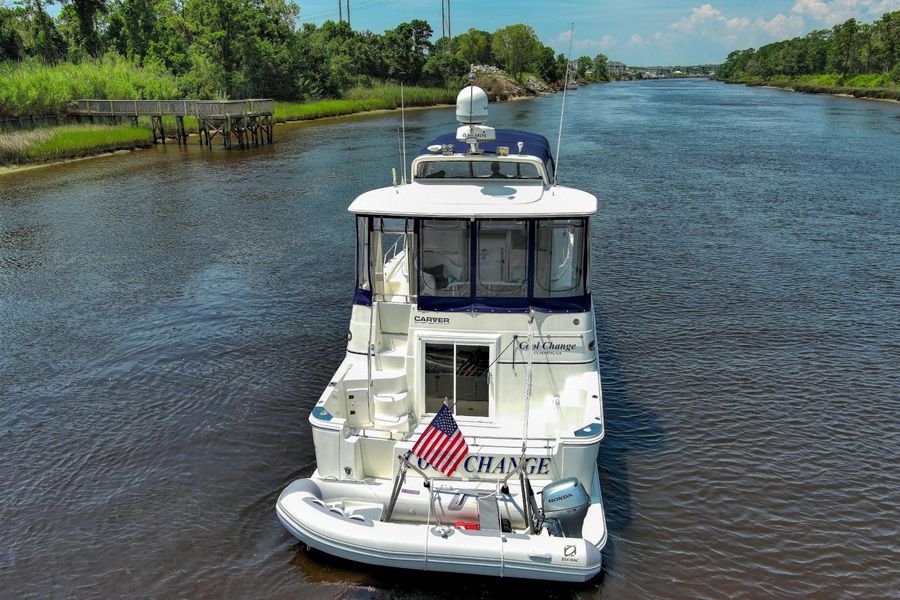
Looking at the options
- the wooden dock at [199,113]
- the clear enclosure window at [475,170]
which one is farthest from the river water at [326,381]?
the wooden dock at [199,113]

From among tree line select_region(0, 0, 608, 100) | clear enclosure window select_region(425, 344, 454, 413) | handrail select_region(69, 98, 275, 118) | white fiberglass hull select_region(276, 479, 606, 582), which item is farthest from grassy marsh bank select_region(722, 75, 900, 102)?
white fiberglass hull select_region(276, 479, 606, 582)

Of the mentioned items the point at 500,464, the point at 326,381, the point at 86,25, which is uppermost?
the point at 86,25

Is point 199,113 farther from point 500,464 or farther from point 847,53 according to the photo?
point 847,53

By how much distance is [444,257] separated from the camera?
406 inches

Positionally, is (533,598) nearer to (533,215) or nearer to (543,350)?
(543,350)

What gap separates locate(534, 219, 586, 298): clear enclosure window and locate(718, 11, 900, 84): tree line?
4474 inches

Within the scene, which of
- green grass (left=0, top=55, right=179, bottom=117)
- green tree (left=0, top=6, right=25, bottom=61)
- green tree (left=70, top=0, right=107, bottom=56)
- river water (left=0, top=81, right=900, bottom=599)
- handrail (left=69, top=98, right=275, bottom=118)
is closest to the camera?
river water (left=0, top=81, right=900, bottom=599)

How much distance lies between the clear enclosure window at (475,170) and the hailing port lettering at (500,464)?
4729 mm

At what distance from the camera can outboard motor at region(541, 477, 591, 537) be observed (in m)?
8.27

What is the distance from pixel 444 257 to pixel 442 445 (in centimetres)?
305

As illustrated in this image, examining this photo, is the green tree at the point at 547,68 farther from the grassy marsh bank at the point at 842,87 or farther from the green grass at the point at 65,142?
the green grass at the point at 65,142

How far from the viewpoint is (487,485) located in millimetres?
8922

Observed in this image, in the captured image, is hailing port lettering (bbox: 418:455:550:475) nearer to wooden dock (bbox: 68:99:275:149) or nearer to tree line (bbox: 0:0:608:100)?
wooden dock (bbox: 68:99:275:149)

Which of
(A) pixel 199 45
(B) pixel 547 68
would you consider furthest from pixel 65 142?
(B) pixel 547 68
